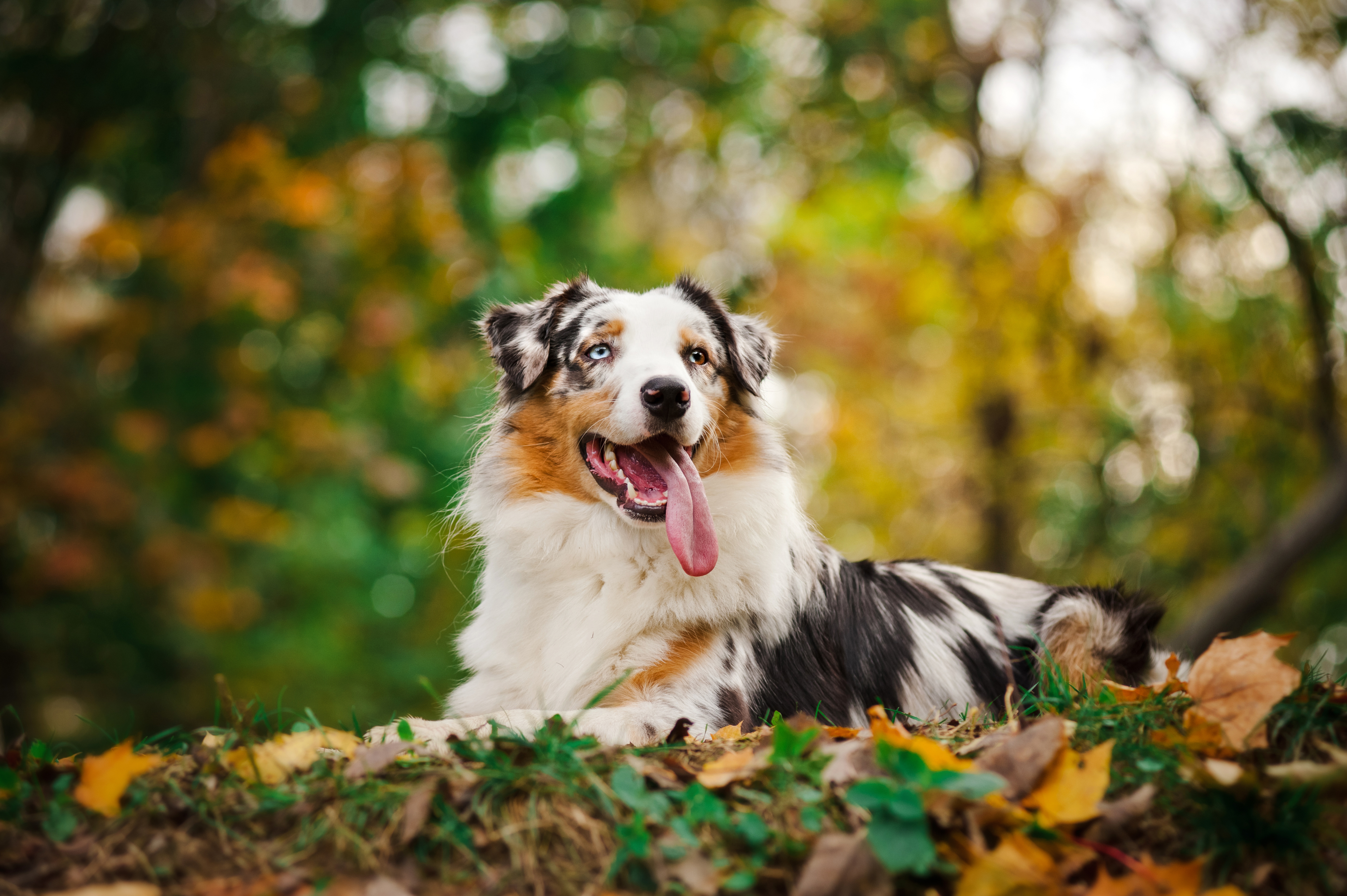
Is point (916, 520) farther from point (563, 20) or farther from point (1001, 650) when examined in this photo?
point (1001, 650)

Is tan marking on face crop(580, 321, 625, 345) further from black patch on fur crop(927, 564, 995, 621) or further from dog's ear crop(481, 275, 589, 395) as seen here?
black patch on fur crop(927, 564, 995, 621)

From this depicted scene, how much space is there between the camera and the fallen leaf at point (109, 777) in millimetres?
2291

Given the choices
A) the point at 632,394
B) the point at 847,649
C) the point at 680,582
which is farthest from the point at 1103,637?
the point at 632,394

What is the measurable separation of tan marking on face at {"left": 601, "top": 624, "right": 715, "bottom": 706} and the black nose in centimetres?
82

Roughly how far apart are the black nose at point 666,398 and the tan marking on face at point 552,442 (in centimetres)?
23

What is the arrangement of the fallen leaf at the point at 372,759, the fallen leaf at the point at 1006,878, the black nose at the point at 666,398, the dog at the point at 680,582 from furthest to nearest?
the black nose at the point at 666,398
the dog at the point at 680,582
the fallen leaf at the point at 372,759
the fallen leaf at the point at 1006,878

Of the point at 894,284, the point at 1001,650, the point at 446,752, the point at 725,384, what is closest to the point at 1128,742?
the point at 1001,650

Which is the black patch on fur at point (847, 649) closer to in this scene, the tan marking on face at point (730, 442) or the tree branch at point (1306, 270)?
the tan marking on face at point (730, 442)

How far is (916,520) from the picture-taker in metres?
13.0

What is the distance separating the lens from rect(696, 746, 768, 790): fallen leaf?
2.31 metres

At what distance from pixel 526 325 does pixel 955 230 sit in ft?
26.7

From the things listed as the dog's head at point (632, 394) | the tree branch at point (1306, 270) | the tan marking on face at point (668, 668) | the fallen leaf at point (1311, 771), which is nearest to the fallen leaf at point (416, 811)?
the tan marking on face at point (668, 668)

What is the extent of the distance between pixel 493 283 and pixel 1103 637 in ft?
25.6

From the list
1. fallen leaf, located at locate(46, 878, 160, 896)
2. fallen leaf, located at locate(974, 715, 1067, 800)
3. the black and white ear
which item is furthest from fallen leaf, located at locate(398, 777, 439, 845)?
the black and white ear
